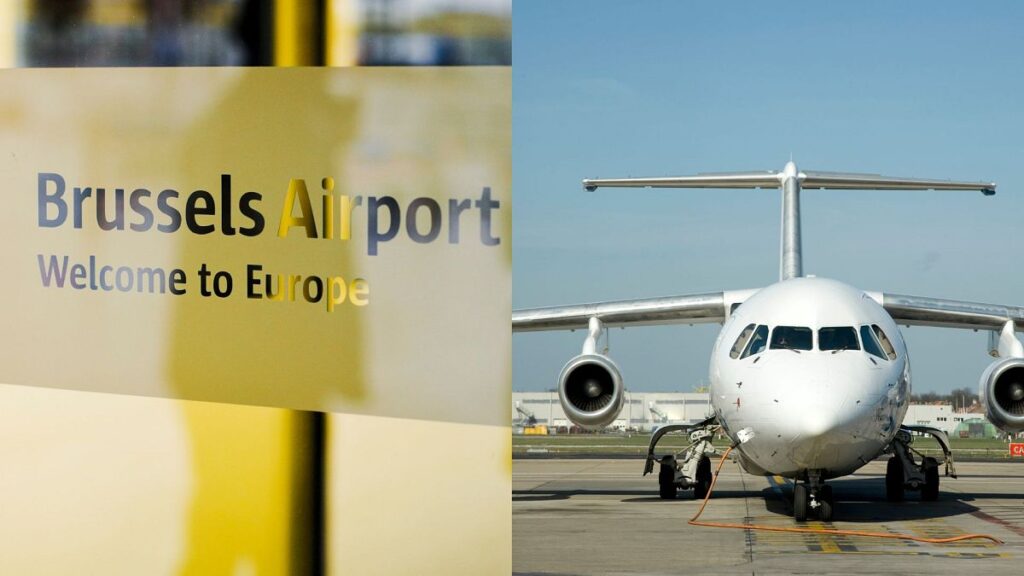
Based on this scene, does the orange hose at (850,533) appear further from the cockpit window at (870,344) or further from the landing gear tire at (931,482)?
the landing gear tire at (931,482)

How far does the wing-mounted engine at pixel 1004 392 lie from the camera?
623 inches

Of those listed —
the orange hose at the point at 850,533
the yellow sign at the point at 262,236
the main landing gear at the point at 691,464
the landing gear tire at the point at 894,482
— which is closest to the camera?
the yellow sign at the point at 262,236

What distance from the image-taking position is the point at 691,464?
16.2 m

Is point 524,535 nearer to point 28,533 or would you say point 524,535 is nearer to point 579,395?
point 579,395

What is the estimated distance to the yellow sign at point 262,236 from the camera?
8.30ft

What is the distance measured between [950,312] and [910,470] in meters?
2.93

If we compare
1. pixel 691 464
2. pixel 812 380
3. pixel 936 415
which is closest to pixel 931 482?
pixel 691 464

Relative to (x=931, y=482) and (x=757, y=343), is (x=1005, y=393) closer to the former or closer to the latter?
(x=931, y=482)

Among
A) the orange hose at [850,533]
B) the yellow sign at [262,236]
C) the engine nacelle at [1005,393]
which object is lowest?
the orange hose at [850,533]

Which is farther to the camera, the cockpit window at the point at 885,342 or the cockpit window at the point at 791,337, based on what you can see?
the cockpit window at the point at 885,342

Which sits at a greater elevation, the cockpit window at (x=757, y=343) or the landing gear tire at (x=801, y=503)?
the cockpit window at (x=757, y=343)

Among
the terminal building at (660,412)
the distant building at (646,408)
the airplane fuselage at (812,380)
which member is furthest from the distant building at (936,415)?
the airplane fuselage at (812,380)

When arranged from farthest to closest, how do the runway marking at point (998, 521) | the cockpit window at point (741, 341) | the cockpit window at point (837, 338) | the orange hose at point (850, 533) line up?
the cockpit window at point (741, 341)
the cockpit window at point (837, 338)
the runway marking at point (998, 521)
the orange hose at point (850, 533)

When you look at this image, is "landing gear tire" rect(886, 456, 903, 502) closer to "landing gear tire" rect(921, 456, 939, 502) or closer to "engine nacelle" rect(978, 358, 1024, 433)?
"landing gear tire" rect(921, 456, 939, 502)
